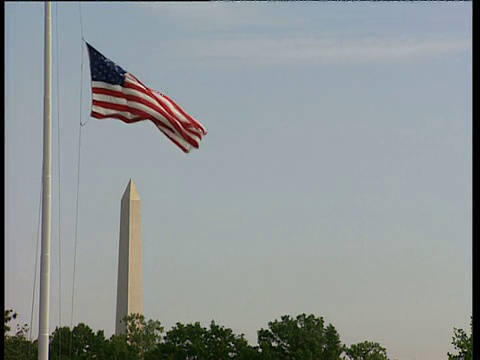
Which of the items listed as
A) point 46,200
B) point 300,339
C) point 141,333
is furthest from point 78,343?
point 46,200

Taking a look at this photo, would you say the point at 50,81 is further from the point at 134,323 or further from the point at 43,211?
the point at 134,323

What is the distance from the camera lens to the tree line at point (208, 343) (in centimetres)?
3679

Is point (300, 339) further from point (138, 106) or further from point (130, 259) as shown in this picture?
point (138, 106)

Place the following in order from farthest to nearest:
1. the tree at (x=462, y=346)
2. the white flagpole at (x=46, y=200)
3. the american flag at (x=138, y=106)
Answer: the tree at (x=462, y=346), the american flag at (x=138, y=106), the white flagpole at (x=46, y=200)

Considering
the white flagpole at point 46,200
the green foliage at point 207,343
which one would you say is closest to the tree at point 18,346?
the green foliage at point 207,343

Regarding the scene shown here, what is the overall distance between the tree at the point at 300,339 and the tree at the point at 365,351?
71 centimetres

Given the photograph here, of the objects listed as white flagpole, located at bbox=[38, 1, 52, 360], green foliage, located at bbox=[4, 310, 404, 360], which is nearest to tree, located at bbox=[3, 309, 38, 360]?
green foliage, located at bbox=[4, 310, 404, 360]

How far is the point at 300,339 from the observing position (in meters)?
38.2

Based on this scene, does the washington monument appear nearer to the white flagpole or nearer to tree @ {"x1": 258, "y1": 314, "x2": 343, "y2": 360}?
tree @ {"x1": 258, "y1": 314, "x2": 343, "y2": 360}

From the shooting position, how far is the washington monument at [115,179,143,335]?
33969 mm

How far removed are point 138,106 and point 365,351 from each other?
28492mm

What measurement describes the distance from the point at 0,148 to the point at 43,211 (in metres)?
6.36

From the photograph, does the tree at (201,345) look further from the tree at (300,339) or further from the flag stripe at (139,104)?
the flag stripe at (139,104)
